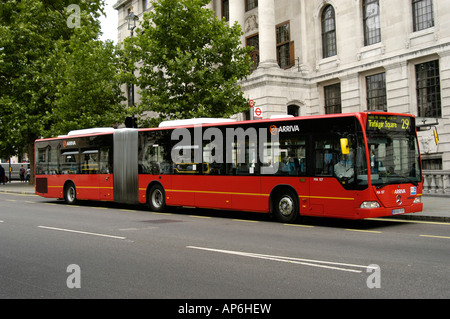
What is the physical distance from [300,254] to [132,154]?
1178 centimetres

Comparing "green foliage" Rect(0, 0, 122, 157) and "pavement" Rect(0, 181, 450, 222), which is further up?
"green foliage" Rect(0, 0, 122, 157)

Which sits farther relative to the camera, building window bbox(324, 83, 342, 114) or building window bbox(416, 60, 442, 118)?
building window bbox(324, 83, 342, 114)

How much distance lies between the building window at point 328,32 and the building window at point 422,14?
563 centimetres

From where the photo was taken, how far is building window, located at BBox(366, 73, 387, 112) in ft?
87.9

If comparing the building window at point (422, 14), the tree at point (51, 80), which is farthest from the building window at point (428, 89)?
the tree at point (51, 80)

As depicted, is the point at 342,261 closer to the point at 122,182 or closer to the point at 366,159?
the point at 366,159

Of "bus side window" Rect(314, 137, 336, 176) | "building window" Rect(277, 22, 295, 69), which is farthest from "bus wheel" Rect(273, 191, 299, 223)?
"building window" Rect(277, 22, 295, 69)

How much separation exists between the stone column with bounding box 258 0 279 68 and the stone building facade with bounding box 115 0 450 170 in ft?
0.20

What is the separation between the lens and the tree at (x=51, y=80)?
3077cm

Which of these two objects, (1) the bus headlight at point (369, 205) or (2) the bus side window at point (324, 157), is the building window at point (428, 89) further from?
(1) the bus headlight at point (369, 205)

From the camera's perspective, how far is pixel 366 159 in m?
11.9

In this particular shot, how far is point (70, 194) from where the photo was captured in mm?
21953

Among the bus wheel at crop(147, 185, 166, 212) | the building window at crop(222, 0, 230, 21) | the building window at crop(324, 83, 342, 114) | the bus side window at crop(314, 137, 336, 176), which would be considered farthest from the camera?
Answer: the building window at crop(222, 0, 230, 21)

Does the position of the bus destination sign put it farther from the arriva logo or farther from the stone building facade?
the stone building facade
